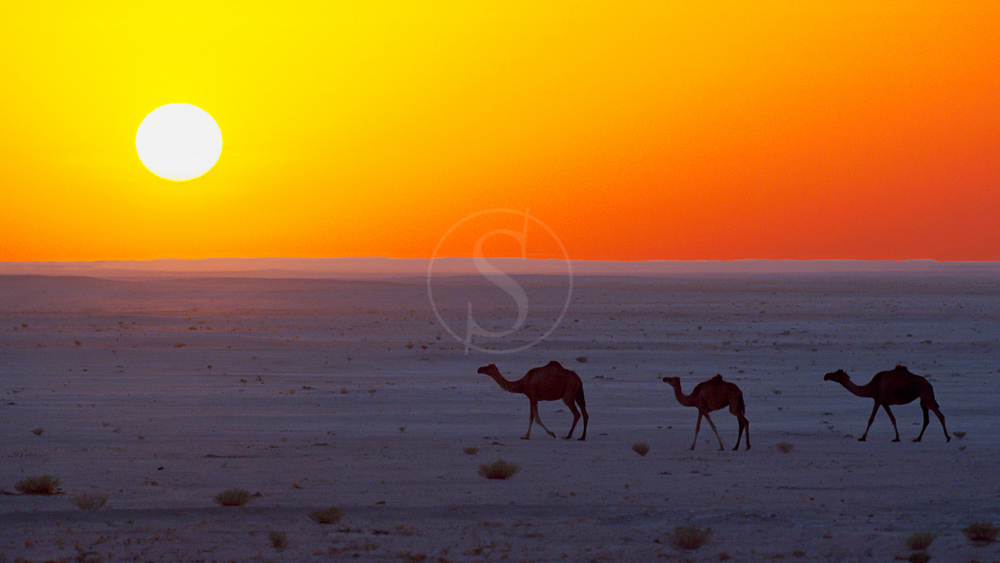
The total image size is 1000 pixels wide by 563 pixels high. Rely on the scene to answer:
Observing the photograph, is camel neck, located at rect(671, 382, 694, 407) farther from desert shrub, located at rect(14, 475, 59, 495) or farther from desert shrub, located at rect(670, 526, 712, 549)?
desert shrub, located at rect(14, 475, 59, 495)

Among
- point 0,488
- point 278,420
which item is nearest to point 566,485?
point 0,488

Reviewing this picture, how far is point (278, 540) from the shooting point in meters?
10.0

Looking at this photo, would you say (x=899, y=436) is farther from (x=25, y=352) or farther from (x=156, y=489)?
(x=25, y=352)

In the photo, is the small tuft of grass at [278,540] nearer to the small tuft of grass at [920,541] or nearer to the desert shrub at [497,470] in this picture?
the desert shrub at [497,470]

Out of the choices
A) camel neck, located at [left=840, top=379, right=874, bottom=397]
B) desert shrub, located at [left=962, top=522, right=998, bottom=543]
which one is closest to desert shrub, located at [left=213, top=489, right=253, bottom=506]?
desert shrub, located at [left=962, top=522, right=998, bottom=543]

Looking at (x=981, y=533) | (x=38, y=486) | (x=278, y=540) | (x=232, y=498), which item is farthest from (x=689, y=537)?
(x=38, y=486)

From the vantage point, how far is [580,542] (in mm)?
10453

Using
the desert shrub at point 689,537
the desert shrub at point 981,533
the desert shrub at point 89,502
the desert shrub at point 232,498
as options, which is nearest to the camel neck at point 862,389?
the desert shrub at point 981,533

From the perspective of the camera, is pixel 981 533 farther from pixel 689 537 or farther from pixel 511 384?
pixel 511 384

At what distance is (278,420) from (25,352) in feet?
61.2

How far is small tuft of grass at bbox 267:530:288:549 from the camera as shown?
10055mm

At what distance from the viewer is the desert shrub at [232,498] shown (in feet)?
39.1

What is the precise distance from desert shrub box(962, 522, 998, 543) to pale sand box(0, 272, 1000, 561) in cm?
28

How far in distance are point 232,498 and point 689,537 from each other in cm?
474
